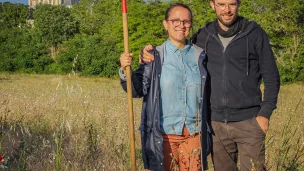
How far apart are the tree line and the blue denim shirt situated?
28.8 m

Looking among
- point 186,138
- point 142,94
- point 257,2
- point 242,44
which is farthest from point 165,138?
point 257,2

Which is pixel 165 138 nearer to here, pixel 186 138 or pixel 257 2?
pixel 186 138

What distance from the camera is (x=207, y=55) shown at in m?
3.58

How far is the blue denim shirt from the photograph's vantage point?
3312 millimetres

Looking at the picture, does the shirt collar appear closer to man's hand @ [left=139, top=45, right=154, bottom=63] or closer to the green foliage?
man's hand @ [left=139, top=45, right=154, bottom=63]

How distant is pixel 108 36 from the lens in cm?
3766

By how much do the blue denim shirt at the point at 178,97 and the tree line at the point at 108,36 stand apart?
94.6ft

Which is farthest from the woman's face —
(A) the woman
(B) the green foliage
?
(B) the green foliage

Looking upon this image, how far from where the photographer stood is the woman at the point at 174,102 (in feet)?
10.9

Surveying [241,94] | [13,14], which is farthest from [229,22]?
[13,14]

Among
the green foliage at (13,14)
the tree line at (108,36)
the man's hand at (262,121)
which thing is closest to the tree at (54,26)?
the tree line at (108,36)

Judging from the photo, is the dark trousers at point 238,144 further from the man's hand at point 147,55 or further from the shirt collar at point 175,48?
the man's hand at point 147,55

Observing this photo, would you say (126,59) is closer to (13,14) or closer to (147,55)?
(147,55)

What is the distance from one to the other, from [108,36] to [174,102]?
34.8 m
